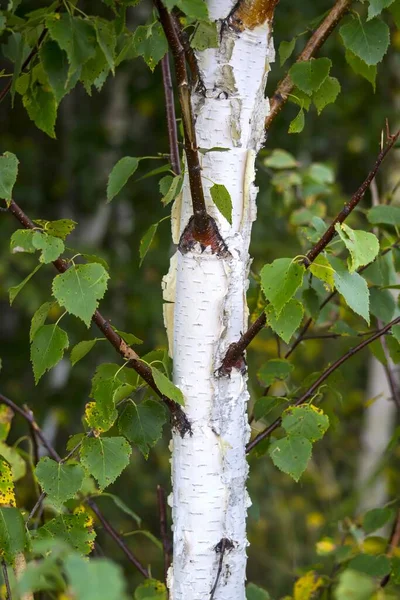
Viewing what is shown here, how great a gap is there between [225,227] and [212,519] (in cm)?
34

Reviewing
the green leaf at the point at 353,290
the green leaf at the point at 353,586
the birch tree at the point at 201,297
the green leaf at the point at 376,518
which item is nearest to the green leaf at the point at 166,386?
the birch tree at the point at 201,297

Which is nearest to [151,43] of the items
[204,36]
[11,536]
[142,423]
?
[204,36]

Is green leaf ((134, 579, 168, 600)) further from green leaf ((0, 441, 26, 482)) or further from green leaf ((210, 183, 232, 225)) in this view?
green leaf ((210, 183, 232, 225))

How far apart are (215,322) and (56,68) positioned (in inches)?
12.9

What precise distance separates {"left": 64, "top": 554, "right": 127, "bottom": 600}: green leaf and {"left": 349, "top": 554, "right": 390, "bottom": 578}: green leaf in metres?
0.75

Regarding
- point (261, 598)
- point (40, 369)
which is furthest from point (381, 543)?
point (40, 369)

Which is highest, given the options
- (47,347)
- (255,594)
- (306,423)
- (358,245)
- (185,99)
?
(185,99)

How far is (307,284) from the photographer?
1047mm

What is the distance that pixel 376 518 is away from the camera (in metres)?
1.14

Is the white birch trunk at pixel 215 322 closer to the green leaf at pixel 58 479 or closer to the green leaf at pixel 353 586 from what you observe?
the green leaf at pixel 58 479

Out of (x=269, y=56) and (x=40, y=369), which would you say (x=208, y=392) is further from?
(x=269, y=56)

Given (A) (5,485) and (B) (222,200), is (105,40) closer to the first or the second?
(B) (222,200)

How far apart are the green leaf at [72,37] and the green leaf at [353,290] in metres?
0.34

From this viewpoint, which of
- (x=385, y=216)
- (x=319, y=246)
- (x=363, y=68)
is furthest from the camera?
(x=385, y=216)
